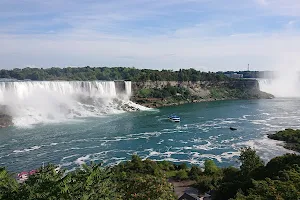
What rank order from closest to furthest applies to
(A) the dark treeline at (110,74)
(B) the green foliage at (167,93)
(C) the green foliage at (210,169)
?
(C) the green foliage at (210,169)
(B) the green foliage at (167,93)
(A) the dark treeline at (110,74)

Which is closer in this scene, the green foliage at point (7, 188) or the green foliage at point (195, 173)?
the green foliage at point (7, 188)

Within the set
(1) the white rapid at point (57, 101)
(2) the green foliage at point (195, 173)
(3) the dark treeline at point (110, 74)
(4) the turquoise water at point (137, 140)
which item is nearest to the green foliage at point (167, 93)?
(3) the dark treeline at point (110, 74)

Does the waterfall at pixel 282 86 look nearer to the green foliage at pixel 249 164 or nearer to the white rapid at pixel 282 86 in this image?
the white rapid at pixel 282 86

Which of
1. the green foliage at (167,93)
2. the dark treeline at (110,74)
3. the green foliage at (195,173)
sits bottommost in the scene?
the green foliage at (195,173)

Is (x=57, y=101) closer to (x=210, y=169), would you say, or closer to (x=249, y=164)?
(x=210, y=169)

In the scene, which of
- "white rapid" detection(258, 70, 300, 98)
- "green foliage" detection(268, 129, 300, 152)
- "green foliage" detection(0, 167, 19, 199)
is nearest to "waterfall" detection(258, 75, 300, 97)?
"white rapid" detection(258, 70, 300, 98)

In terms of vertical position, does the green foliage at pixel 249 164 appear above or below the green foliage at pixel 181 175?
above

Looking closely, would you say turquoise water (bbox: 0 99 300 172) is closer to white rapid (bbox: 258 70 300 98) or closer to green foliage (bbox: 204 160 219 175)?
green foliage (bbox: 204 160 219 175)

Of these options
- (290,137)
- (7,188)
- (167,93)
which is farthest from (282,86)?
(7,188)
